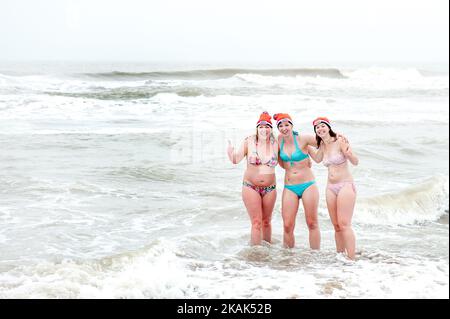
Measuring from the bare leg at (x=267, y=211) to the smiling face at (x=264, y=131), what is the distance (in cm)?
66

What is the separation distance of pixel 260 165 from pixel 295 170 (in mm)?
396

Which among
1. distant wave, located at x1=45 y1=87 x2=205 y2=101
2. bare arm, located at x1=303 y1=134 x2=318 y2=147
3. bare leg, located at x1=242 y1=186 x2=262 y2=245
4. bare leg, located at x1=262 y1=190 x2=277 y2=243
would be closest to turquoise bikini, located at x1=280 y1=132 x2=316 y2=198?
bare arm, located at x1=303 y1=134 x2=318 y2=147

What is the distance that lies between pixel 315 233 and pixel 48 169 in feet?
21.6

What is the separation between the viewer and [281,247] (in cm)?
719

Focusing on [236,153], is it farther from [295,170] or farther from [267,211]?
[267,211]

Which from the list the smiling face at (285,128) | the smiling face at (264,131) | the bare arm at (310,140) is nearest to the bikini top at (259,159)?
the smiling face at (264,131)

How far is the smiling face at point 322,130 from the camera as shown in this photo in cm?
635

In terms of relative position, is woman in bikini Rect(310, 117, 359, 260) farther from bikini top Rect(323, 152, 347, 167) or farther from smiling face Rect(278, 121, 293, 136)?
smiling face Rect(278, 121, 293, 136)

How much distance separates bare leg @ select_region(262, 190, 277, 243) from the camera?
269 inches

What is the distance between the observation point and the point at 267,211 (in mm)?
6930

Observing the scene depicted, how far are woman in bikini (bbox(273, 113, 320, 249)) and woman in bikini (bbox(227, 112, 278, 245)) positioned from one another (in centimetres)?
12

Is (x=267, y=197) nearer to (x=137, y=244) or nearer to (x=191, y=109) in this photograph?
(x=137, y=244)

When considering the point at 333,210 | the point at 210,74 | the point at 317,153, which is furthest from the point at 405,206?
the point at 210,74

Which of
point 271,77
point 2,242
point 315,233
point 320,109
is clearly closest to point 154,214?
point 2,242
